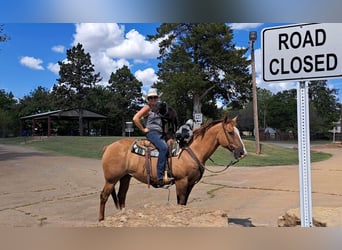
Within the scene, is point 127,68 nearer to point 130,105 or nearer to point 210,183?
point 130,105

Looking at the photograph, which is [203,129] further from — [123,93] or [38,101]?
[38,101]

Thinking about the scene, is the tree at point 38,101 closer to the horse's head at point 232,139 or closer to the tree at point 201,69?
the tree at point 201,69

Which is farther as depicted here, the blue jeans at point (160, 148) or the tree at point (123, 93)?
the tree at point (123, 93)

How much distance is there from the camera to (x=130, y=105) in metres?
5.46

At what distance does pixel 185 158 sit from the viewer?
494cm

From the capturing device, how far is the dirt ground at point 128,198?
466 centimetres

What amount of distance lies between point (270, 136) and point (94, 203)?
4039 millimetres

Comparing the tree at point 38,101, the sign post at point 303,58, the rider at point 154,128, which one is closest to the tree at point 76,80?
the tree at point 38,101

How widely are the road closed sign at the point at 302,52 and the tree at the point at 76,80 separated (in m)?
2.91

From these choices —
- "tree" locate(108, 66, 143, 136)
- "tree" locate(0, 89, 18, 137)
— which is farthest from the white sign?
"tree" locate(0, 89, 18, 137)

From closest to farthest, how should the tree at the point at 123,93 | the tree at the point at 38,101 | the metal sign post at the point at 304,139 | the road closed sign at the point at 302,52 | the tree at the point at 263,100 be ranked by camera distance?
1. the road closed sign at the point at 302,52
2. the metal sign post at the point at 304,139
3. the tree at the point at 123,93
4. the tree at the point at 38,101
5. the tree at the point at 263,100

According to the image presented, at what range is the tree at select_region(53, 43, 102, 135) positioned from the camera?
5.46 metres

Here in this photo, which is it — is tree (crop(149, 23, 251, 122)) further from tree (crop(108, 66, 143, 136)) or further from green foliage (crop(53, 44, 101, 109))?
green foliage (crop(53, 44, 101, 109))
